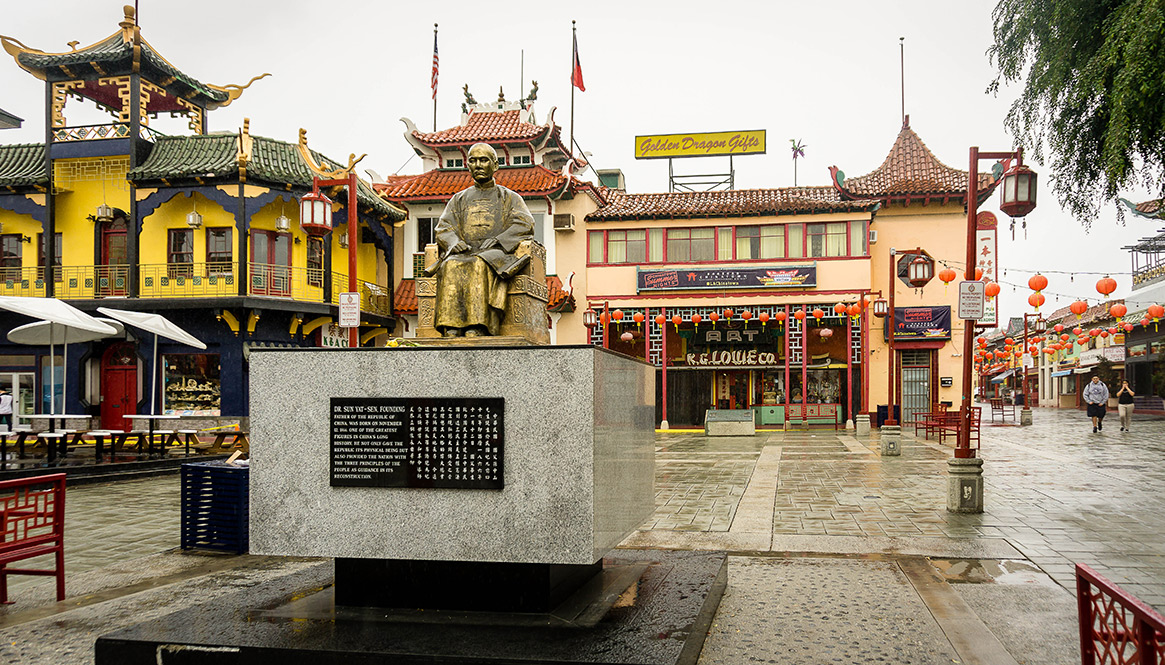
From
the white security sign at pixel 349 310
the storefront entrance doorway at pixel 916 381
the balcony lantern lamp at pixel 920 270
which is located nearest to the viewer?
the white security sign at pixel 349 310

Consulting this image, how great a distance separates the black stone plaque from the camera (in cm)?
507

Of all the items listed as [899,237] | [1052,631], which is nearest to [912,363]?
[899,237]

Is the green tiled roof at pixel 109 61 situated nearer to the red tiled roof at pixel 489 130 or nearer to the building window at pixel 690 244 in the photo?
the red tiled roof at pixel 489 130

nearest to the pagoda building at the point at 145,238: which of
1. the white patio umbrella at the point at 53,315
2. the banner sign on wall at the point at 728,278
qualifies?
the white patio umbrella at the point at 53,315

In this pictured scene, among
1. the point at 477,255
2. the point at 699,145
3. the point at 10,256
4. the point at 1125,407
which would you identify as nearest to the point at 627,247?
the point at 699,145

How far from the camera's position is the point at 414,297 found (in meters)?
28.7

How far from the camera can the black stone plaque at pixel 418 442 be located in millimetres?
5074

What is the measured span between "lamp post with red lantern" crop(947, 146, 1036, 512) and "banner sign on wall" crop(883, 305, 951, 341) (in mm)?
18003

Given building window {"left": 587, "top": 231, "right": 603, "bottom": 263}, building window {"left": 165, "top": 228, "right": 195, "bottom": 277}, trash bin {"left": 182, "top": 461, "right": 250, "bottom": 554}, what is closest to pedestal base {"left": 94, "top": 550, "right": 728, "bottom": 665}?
trash bin {"left": 182, "top": 461, "right": 250, "bottom": 554}

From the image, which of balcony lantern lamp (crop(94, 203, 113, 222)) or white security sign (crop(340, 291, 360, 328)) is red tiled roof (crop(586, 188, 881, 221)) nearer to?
balcony lantern lamp (crop(94, 203, 113, 222))

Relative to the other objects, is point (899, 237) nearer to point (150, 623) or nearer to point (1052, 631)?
point (1052, 631)

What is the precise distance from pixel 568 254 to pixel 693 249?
15.4 ft

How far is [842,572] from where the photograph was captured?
7082mm

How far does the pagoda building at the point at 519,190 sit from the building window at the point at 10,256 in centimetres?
1128
